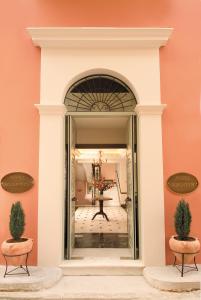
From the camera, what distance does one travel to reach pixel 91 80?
5.93 m

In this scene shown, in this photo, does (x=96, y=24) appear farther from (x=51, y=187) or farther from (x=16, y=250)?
(x=16, y=250)

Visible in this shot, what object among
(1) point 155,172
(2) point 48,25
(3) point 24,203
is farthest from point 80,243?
(2) point 48,25

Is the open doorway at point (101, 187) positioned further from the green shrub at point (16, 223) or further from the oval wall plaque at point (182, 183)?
the green shrub at point (16, 223)

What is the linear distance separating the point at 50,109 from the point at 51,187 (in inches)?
54.3

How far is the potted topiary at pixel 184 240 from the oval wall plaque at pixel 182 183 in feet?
1.72

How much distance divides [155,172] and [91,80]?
7.32 ft

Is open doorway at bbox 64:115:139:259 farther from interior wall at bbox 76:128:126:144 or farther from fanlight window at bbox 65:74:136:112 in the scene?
fanlight window at bbox 65:74:136:112

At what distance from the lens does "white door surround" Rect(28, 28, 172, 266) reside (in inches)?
203

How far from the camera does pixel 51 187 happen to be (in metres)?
5.21

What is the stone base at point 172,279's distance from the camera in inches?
170

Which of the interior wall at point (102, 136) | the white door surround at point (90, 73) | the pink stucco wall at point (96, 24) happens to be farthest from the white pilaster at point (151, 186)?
the interior wall at point (102, 136)

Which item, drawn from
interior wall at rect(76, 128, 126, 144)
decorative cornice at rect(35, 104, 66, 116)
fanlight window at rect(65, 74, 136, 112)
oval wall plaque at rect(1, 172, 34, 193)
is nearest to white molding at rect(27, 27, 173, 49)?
fanlight window at rect(65, 74, 136, 112)

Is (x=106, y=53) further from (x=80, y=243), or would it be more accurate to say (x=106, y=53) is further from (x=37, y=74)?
(x=80, y=243)

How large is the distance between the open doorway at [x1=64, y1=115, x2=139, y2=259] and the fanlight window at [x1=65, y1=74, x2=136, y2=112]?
9.3 inches
